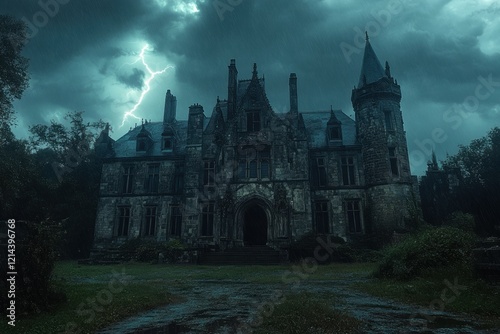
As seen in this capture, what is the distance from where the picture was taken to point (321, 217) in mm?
28625

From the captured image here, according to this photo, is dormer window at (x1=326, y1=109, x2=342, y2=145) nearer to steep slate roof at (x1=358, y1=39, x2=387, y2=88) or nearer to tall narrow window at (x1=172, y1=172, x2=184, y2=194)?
steep slate roof at (x1=358, y1=39, x2=387, y2=88)

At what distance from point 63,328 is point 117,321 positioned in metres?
0.93

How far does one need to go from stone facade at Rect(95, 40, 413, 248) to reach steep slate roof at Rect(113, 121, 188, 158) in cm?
130

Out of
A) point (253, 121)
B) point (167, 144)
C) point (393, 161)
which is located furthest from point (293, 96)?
point (167, 144)

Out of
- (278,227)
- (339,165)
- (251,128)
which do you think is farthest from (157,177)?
(339,165)

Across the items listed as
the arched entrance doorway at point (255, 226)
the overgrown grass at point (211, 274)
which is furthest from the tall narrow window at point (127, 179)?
the overgrown grass at point (211, 274)

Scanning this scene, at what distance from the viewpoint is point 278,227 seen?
26.4m

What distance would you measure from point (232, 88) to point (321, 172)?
37.7 feet

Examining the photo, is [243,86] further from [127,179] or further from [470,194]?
[470,194]

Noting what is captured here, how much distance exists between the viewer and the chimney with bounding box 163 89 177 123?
38.5m

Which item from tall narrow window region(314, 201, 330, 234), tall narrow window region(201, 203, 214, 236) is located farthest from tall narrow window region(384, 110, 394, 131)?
tall narrow window region(201, 203, 214, 236)

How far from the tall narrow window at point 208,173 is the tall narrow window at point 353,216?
1193 cm

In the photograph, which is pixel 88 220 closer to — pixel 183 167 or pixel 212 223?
pixel 183 167

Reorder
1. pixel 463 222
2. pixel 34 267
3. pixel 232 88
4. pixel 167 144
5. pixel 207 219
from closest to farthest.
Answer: pixel 34 267
pixel 463 222
pixel 207 219
pixel 232 88
pixel 167 144
